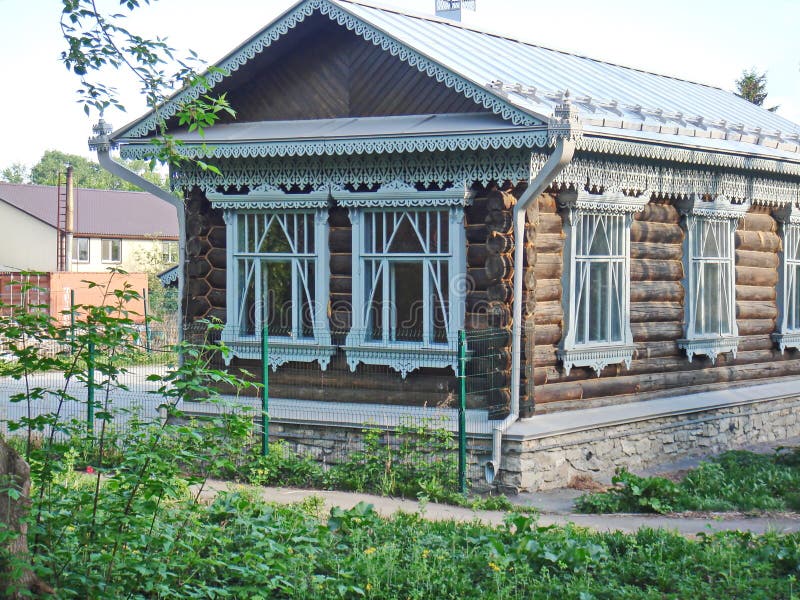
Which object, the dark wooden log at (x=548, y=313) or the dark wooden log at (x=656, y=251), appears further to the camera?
the dark wooden log at (x=656, y=251)

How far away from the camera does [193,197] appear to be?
14.4 metres

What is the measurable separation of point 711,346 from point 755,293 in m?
1.79

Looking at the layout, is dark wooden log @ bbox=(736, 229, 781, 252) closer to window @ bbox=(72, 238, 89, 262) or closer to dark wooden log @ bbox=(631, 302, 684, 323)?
dark wooden log @ bbox=(631, 302, 684, 323)

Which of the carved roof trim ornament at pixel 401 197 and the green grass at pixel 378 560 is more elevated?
the carved roof trim ornament at pixel 401 197

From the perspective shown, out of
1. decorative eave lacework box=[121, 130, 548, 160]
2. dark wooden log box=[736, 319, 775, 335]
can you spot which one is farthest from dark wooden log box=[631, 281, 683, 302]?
decorative eave lacework box=[121, 130, 548, 160]

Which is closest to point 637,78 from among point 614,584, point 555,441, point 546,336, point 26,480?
point 546,336

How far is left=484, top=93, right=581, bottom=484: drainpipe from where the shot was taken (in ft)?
38.6

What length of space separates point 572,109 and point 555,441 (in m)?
3.52

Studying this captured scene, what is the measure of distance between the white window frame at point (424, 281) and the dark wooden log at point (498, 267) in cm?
36

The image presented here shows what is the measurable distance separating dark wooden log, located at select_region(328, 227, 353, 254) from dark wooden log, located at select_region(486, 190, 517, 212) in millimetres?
1805

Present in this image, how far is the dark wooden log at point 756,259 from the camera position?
16.9m

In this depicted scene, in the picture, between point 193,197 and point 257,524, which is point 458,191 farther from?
point 257,524

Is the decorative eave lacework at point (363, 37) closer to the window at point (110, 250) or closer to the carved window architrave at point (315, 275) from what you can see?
the carved window architrave at point (315, 275)

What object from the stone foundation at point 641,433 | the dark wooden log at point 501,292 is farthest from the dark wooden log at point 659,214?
the dark wooden log at point 501,292
